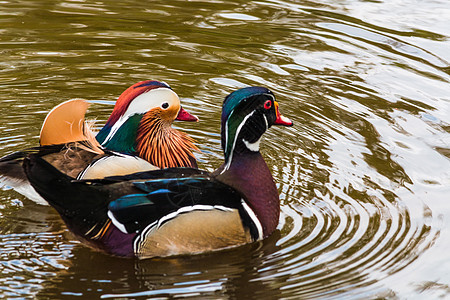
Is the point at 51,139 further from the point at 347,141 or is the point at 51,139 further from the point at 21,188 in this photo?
the point at 347,141

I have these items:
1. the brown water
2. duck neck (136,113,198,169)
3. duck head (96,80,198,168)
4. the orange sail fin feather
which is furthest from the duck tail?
duck neck (136,113,198,169)

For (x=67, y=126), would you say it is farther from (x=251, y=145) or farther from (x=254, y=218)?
(x=254, y=218)

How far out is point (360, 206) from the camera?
619cm

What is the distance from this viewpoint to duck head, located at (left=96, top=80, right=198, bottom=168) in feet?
21.6

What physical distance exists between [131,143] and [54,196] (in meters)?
1.36

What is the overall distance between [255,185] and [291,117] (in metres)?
2.22

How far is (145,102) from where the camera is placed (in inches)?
262

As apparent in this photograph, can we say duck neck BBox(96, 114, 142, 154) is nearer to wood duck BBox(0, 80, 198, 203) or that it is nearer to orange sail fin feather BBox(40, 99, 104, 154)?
wood duck BBox(0, 80, 198, 203)

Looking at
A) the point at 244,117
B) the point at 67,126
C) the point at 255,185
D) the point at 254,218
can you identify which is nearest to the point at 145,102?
the point at 67,126

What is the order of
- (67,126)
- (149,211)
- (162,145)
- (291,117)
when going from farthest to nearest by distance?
1. (291,117)
2. (162,145)
3. (67,126)
4. (149,211)

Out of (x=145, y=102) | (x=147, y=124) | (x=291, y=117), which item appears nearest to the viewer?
(x=145, y=102)

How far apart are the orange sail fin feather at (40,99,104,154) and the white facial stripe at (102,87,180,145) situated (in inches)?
17.0

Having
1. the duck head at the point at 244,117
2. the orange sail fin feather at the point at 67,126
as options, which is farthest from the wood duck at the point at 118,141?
the duck head at the point at 244,117

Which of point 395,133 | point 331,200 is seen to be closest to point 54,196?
point 331,200
